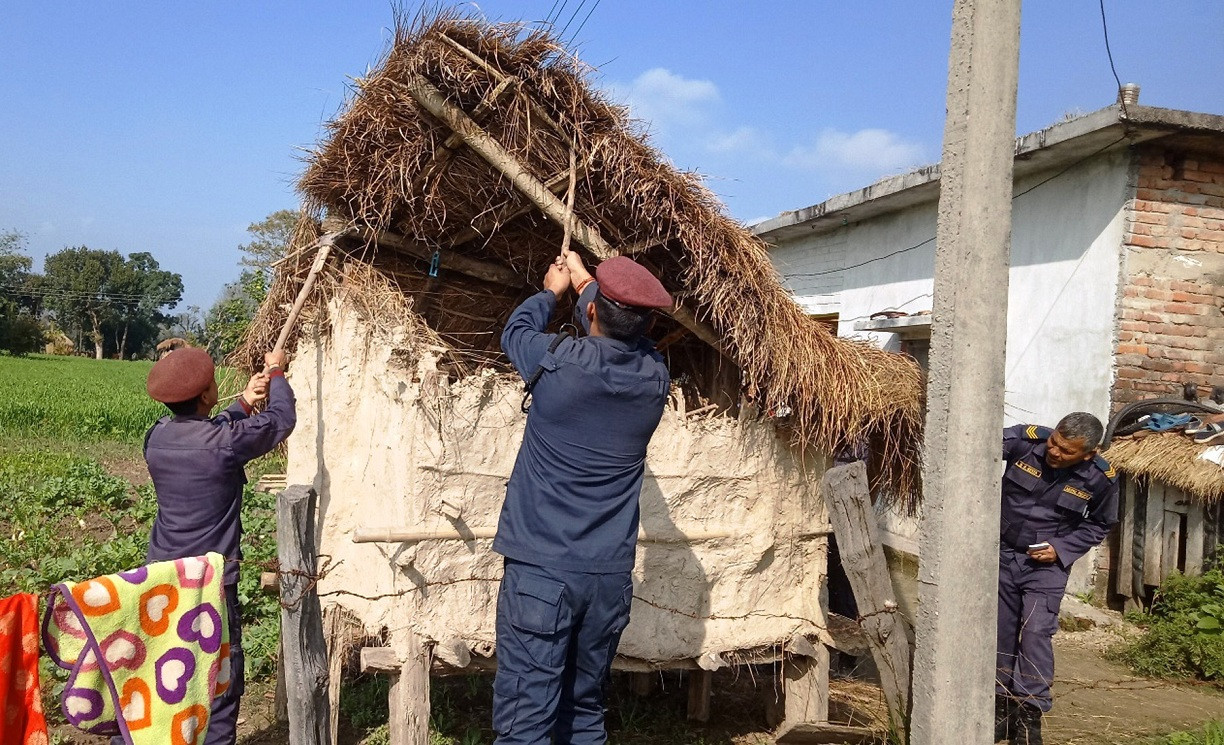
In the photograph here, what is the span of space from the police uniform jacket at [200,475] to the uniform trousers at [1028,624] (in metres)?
3.73

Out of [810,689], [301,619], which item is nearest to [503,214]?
[301,619]

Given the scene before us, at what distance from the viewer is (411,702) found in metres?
3.85

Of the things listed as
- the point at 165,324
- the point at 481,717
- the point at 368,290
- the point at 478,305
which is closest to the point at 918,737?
the point at 481,717

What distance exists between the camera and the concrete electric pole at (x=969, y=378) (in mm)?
3039

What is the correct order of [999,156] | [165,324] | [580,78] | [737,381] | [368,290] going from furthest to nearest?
[165,324] → [737,381] → [368,290] → [580,78] → [999,156]

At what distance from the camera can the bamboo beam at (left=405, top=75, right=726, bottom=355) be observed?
12.6 feet

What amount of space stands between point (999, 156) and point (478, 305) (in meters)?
3.45

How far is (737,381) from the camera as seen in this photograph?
505 cm

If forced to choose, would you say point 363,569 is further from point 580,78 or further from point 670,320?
point 580,78

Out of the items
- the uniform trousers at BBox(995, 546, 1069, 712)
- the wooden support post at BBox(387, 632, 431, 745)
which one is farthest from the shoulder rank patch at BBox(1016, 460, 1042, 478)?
the wooden support post at BBox(387, 632, 431, 745)

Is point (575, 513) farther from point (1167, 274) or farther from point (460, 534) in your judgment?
point (1167, 274)

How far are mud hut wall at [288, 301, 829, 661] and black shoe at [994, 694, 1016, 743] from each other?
4.03ft

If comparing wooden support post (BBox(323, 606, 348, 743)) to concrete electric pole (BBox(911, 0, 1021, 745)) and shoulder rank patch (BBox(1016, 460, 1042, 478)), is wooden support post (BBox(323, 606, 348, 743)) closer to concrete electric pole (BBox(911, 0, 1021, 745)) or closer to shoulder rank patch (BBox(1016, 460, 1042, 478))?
concrete electric pole (BBox(911, 0, 1021, 745))

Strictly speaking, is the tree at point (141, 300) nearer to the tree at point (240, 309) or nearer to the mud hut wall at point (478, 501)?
the tree at point (240, 309)
